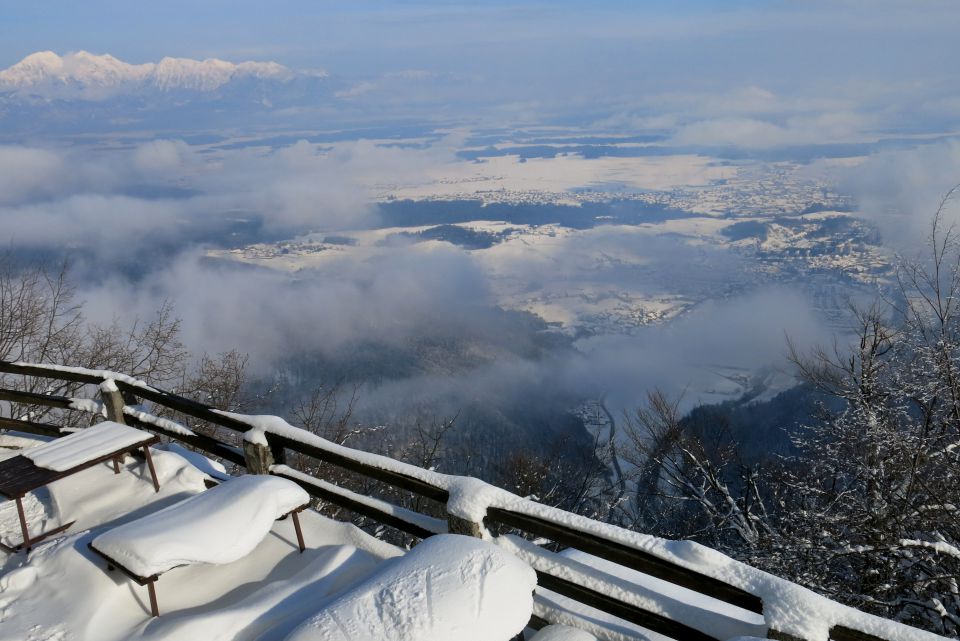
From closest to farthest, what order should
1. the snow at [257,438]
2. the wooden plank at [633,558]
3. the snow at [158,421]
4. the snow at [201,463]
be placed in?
the wooden plank at [633,558] → the snow at [257,438] → the snow at [201,463] → the snow at [158,421]

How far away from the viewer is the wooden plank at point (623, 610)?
12.0 ft

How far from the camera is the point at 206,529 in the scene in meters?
4.00

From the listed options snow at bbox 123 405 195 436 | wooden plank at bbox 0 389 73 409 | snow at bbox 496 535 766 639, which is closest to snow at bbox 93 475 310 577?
snow at bbox 496 535 766 639

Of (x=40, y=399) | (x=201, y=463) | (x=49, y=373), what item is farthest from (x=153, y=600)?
(x=40, y=399)

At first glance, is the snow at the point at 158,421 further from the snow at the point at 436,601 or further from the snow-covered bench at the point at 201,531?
the snow at the point at 436,601

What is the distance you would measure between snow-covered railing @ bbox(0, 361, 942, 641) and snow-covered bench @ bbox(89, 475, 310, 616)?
640mm

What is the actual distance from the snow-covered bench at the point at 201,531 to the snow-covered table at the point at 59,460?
133cm

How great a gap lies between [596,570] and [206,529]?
260 centimetres

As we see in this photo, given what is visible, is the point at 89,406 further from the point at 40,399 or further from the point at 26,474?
the point at 26,474

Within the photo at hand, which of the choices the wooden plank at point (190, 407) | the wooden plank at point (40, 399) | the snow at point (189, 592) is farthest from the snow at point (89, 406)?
the snow at point (189, 592)

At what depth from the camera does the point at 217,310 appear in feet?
646

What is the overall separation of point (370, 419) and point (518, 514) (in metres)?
86.9

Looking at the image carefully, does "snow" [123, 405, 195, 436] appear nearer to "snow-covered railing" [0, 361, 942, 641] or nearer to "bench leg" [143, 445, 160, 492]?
"bench leg" [143, 445, 160, 492]

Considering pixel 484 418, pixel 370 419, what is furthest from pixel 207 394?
pixel 484 418
